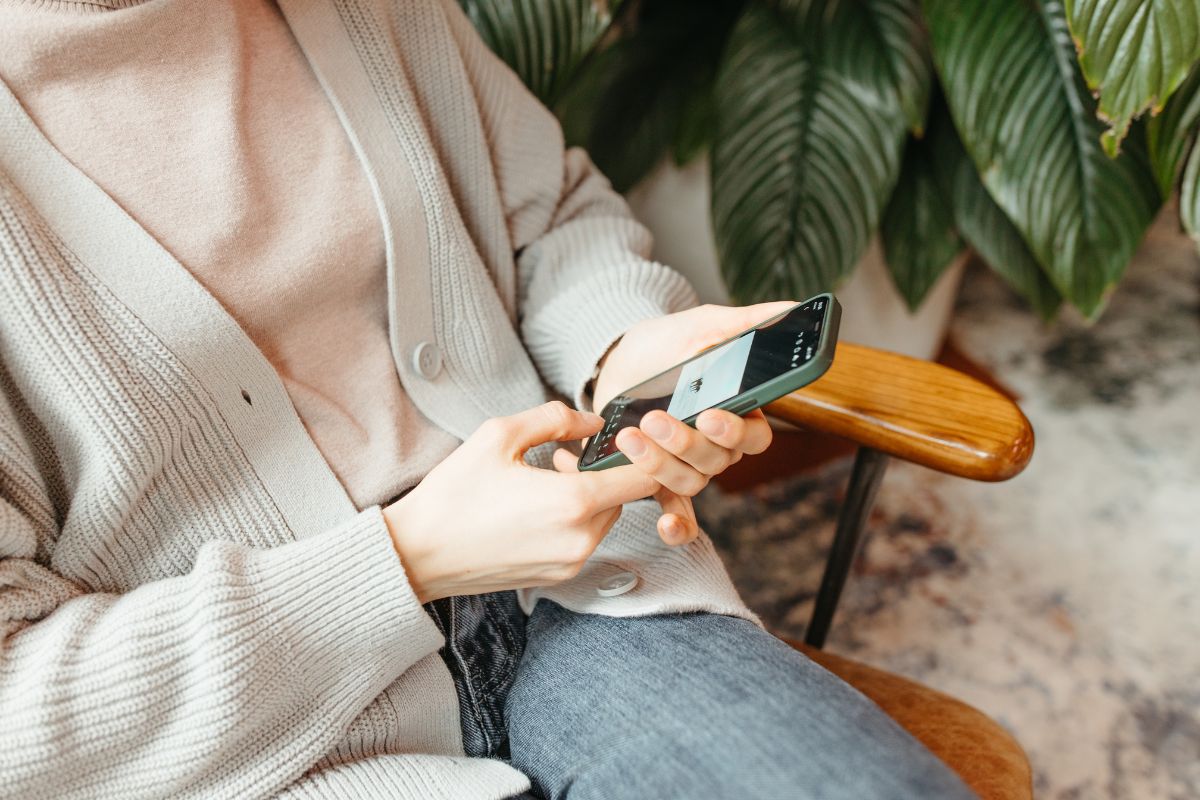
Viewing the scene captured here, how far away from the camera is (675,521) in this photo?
1.81ft

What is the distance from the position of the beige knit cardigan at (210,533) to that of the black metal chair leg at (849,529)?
131 millimetres

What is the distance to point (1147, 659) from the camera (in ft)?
3.76

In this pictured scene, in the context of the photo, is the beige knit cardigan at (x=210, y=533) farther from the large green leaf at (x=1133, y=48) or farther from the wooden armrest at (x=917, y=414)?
the large green leaf at (x=1133, y=48)

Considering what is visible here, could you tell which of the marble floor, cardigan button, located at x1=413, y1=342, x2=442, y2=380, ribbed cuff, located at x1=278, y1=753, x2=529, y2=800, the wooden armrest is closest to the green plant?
the marble floor

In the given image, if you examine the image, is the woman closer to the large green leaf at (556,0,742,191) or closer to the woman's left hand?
the woman's left hand

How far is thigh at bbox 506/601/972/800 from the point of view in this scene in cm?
47

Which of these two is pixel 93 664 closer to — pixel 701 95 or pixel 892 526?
pixel 701 95

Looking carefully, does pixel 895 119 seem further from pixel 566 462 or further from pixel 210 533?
pixel 210 533

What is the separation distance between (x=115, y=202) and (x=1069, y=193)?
101 cm

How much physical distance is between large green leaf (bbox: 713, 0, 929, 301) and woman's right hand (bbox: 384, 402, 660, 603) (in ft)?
2.33

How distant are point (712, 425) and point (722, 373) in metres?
0.05

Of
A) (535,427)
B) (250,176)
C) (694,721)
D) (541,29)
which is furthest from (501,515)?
(541,29)

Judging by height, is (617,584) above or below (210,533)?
below

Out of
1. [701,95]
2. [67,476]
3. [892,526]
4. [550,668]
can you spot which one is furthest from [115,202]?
[892,526]
